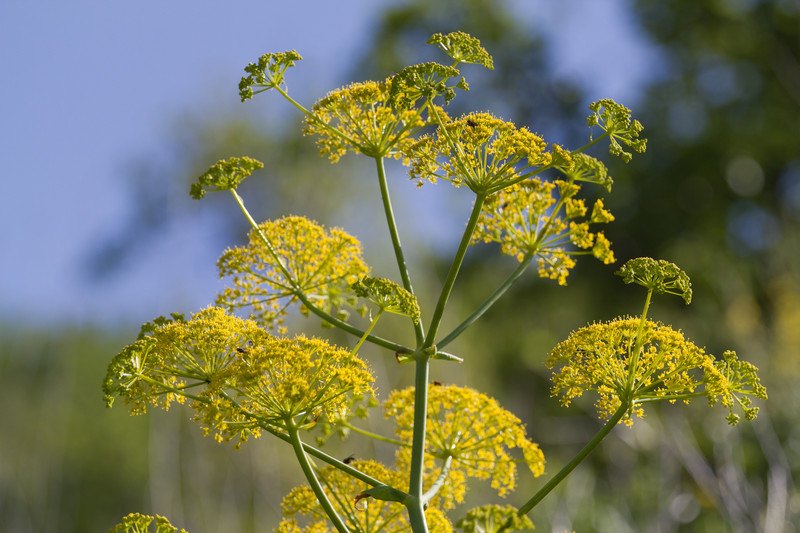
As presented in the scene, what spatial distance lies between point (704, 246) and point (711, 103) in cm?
371

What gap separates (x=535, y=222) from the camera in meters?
3.00

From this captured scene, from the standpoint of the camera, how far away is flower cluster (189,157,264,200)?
112 inches

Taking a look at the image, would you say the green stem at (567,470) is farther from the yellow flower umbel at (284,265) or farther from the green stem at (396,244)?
the yellow flower umbel at (284,265)

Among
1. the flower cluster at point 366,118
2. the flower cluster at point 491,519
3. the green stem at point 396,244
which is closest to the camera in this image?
the flower cluster at point 491,519

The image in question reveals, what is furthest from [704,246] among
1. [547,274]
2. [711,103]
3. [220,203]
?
[547,274]

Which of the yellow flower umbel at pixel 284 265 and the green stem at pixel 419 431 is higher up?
the yellow flower umbel at pixel 284 265

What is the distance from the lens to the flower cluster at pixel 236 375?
2436mm

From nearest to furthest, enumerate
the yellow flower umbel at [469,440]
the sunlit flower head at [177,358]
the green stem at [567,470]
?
the green stem at [567,470] → the sunlit flower head at [177,358] → the yellow flower umbel at [469,440]

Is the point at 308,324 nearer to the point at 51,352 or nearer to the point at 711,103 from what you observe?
the point at 51,352

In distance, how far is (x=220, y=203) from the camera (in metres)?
26.6

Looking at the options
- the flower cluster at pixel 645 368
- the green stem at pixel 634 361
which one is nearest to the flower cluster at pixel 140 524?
the flower cluster at pixel 645 368

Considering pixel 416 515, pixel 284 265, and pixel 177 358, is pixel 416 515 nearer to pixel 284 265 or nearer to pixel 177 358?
pixel 177 358

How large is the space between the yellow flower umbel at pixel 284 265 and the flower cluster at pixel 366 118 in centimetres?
29

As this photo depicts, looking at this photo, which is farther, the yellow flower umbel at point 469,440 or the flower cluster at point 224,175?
the yellow flower umbel at point 469,440
